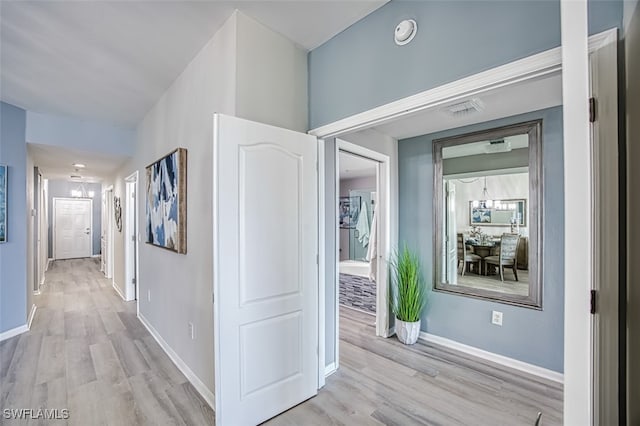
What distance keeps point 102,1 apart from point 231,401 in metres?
2.52

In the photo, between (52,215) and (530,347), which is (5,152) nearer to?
(530,347)

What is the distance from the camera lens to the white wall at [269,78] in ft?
6.32

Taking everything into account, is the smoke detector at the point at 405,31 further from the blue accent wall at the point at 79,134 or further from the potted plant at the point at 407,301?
the blue accent wall at the point at 79,134

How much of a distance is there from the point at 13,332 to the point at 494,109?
18.5ft

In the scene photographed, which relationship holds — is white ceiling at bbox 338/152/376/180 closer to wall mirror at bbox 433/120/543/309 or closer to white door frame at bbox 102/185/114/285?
wall mirror at bbox 433/120/543/309

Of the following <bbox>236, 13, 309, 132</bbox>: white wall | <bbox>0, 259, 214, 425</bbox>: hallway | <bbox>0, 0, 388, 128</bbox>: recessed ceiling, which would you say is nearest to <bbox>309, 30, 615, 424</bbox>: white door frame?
<bbox>0, 0, 388, 128</bbox>: recessed ceiling

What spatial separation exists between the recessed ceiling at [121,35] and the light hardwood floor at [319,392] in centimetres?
266

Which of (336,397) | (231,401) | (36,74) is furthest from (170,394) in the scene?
(36,74)

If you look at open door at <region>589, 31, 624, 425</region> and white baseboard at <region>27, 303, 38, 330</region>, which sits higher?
open door at <region>589, 31, 624, 425</region>

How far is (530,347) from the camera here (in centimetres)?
262

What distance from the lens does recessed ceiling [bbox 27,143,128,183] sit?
398 cm

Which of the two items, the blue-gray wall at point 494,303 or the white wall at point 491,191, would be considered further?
the white wall at point 491,191

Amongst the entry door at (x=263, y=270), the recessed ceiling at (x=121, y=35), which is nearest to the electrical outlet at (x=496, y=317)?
the entry door at (x=263, y=270)

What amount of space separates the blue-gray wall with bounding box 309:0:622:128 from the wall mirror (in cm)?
172
